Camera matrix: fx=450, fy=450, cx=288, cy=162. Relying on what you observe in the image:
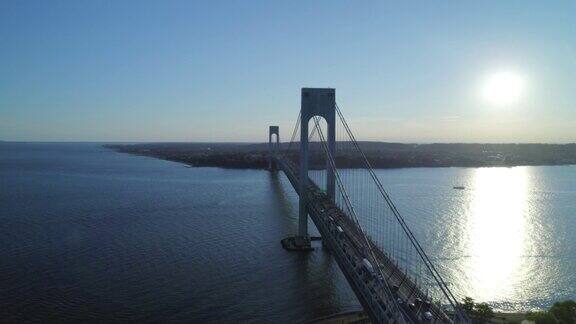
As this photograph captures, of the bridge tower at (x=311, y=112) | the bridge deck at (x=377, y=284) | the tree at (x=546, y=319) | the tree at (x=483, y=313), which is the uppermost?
the bridge tower at (x=311, y=112)

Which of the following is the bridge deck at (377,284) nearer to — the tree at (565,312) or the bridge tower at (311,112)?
the tree at (565,312)

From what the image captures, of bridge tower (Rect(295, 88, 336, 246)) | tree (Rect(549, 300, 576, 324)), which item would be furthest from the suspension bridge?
tree (Rect(549, 300, 576, 324))

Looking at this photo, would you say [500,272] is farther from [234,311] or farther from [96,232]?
[96,232]

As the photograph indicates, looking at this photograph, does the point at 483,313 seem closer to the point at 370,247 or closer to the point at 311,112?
the point at 370,247

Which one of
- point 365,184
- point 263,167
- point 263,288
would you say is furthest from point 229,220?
point 263,167

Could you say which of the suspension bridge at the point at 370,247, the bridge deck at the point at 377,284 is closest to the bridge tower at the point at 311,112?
the suspension bridge at the point at 370,247

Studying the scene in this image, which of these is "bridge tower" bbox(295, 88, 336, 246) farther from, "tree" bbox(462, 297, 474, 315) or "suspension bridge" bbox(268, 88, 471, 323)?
"tree" bbox(462, 297, 474, 315)

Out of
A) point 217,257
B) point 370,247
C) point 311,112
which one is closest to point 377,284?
point 370,247
